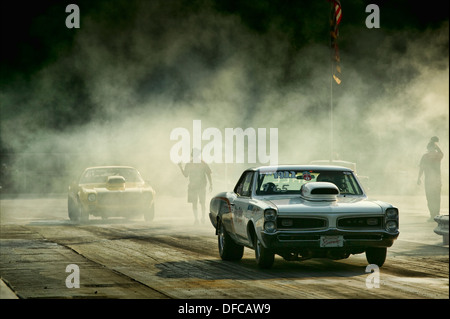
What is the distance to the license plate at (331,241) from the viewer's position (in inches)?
372

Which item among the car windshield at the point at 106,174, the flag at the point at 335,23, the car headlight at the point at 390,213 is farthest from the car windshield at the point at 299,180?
the flag at the point at 335,23

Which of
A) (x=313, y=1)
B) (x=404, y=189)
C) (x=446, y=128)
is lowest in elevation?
(x=404, y=189)

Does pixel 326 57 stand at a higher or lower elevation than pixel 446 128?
higher

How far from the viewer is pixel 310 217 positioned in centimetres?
946

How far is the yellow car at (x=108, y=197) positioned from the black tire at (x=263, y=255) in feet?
29.1

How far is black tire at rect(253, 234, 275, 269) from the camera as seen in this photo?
9719 millimetres

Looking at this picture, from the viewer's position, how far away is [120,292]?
26.8ft

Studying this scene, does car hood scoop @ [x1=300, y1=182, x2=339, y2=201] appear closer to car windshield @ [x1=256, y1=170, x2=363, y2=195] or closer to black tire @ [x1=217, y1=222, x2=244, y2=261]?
car windshield @ [x1=256, y1=170, x2=363, y2=195]

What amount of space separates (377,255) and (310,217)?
1.31 m

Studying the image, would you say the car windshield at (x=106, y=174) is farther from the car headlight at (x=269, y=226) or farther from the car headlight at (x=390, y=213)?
the car headlight at (x=390, y=213)

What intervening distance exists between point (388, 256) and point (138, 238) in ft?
16.0

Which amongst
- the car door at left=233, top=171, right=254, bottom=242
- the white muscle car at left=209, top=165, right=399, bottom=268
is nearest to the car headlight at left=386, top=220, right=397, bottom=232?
the white muscle car at left=209, top=165, right=399, bottom=268
